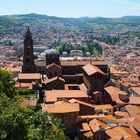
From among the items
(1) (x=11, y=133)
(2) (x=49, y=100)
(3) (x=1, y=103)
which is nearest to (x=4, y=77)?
(2) (x=49, y=100)

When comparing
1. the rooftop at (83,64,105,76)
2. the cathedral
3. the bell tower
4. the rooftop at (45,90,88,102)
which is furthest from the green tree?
the bell tower

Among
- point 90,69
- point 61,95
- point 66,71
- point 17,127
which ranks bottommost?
point 66,71

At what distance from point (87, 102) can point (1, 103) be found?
26.1 m

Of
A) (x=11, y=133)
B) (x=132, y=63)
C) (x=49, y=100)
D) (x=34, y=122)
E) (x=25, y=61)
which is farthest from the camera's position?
(x=132, y=63)

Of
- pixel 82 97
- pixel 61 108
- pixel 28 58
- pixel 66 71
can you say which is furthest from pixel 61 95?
pixel 28 58

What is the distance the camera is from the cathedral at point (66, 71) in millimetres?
60969

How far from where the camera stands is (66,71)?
6875 cm

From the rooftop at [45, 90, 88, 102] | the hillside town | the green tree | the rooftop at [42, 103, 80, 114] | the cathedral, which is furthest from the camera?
the cathedral

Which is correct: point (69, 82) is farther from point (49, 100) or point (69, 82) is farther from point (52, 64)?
point (49, 100)

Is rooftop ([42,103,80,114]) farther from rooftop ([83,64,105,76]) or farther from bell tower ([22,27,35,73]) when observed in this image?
bell tower ([22,27,35,73])

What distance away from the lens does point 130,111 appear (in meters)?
55.2

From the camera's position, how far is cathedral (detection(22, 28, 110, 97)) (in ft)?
200

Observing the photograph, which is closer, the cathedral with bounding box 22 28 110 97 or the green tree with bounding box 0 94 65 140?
the green tree with bounding box 0 94 65 140

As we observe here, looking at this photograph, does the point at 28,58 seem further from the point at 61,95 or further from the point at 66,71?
the point at 61,95
